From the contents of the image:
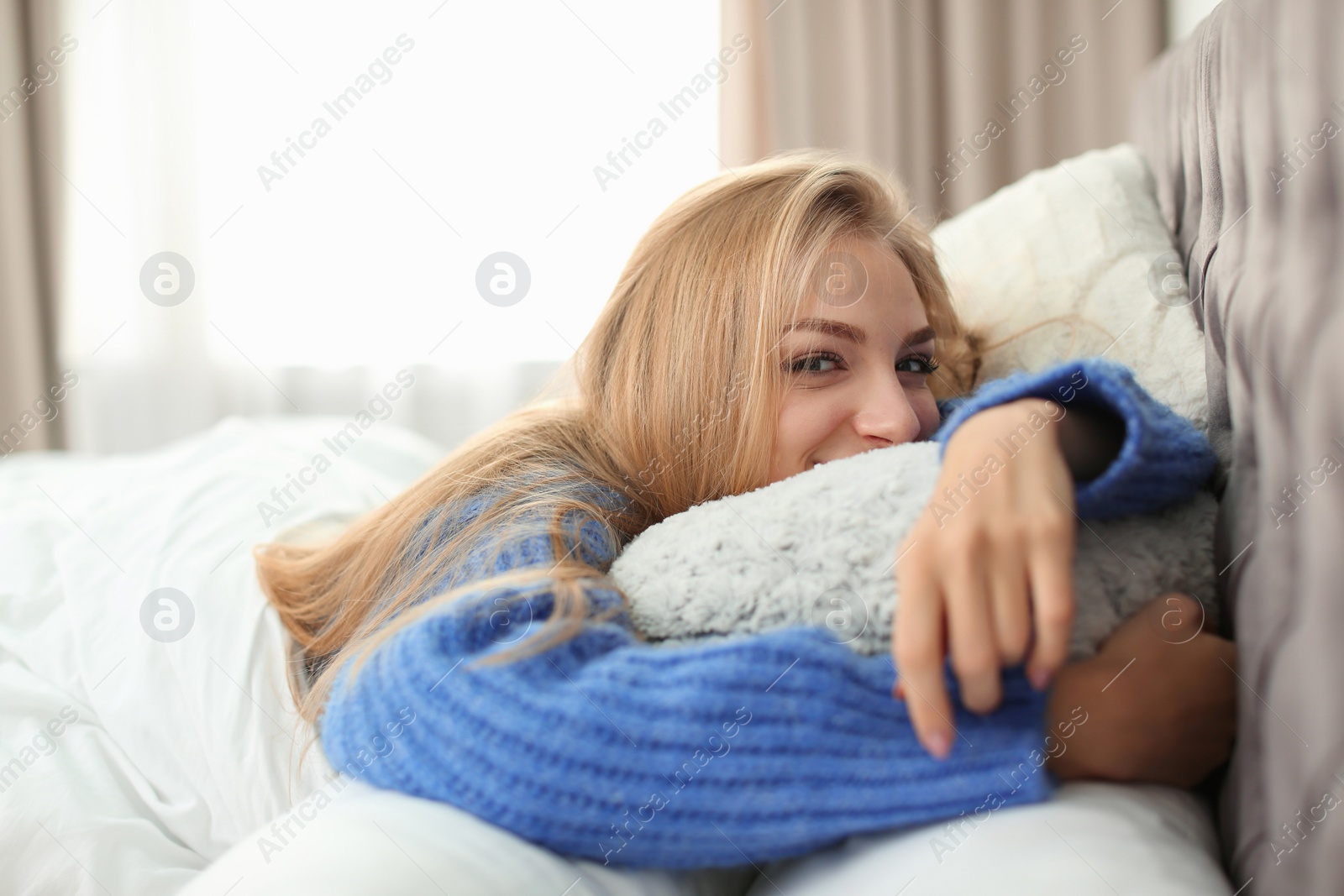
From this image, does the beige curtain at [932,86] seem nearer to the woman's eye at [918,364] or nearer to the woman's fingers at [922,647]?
the woman's eye at [918,364]

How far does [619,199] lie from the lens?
2.32 m

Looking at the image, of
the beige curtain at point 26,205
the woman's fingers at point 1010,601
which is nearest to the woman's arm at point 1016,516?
the woman's fingers at point 1010,601

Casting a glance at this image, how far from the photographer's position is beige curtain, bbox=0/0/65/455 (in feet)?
7.59

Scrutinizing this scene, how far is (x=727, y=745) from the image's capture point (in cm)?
48

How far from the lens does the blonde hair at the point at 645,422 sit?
721 millimetres

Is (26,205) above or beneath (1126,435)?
above

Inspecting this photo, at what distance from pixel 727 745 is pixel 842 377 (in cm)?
40

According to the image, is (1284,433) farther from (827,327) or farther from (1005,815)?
(827,327)

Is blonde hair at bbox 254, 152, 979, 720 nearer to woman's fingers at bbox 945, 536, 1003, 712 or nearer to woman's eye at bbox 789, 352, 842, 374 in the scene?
woman's eye at bbox 789, 352, 842, 374

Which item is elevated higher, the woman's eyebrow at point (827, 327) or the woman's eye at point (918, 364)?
the woman's eyebrow at point (827, 327)

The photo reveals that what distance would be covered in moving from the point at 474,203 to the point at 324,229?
1.36ft

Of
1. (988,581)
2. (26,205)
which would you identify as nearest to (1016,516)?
(988,581)

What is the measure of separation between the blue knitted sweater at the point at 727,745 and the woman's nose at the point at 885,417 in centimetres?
23

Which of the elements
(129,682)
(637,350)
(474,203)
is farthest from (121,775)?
(474,203)
